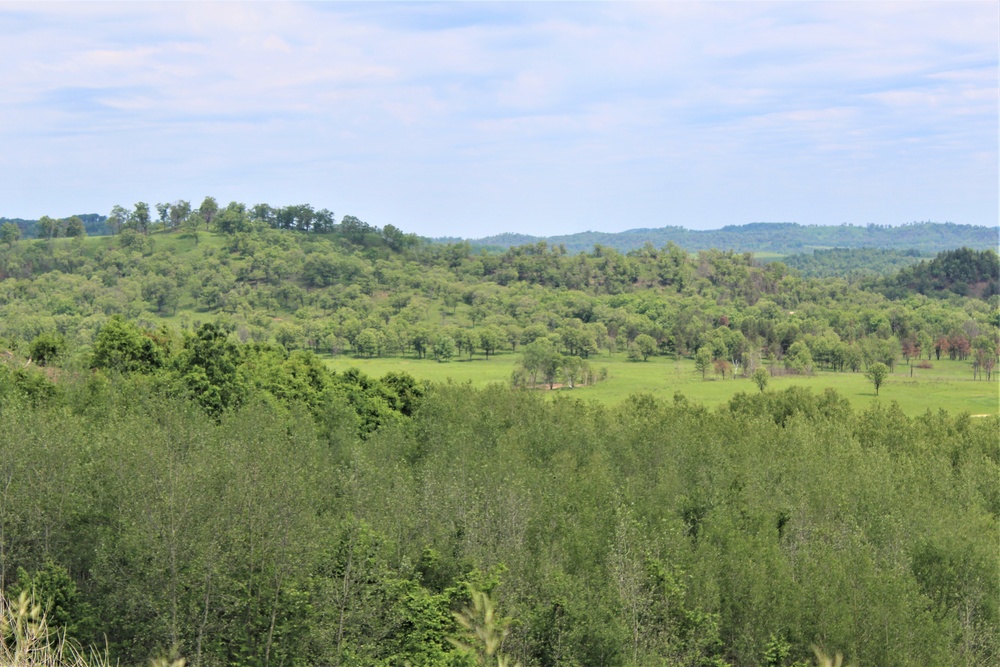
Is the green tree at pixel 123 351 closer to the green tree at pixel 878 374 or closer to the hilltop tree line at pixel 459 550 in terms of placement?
the hilltop tree line at pixel 459 550

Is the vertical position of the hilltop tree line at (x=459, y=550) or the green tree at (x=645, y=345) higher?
the hilltop tree line at (x=459, y=550)

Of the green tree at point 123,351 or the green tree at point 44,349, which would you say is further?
the green tree at point 44,349

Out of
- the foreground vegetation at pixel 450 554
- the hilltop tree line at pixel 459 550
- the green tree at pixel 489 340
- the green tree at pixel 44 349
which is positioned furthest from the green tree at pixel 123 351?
the green tree at pixel 489 340

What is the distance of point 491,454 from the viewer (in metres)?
51.8

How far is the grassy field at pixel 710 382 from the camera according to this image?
123 metres

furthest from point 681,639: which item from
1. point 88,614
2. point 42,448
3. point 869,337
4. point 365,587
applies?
point 869,337

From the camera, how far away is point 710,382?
490 ft

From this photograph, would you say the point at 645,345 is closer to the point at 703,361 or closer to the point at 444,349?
the point at 703,361

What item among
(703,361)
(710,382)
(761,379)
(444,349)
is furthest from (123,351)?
(703,361)

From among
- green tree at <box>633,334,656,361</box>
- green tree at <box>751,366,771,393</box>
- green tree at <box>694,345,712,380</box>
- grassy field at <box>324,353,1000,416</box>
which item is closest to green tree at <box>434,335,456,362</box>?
grassy field at <box>324,353,1000,416</box>

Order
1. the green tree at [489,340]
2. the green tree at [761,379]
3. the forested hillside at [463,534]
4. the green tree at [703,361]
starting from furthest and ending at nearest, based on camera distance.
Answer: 1. the green tree at [489,340]
2. the green tree at [703,361]
3. the green tree at [761,379]
4. the forested hillside at [463,534]

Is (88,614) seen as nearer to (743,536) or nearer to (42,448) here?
(42,448)

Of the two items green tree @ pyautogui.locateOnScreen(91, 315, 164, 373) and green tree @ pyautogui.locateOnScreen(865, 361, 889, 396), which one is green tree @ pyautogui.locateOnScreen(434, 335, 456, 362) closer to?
green tree @ pyautogui.locateOnScreen(865, 361, 889, 396)

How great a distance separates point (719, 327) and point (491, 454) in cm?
15102
